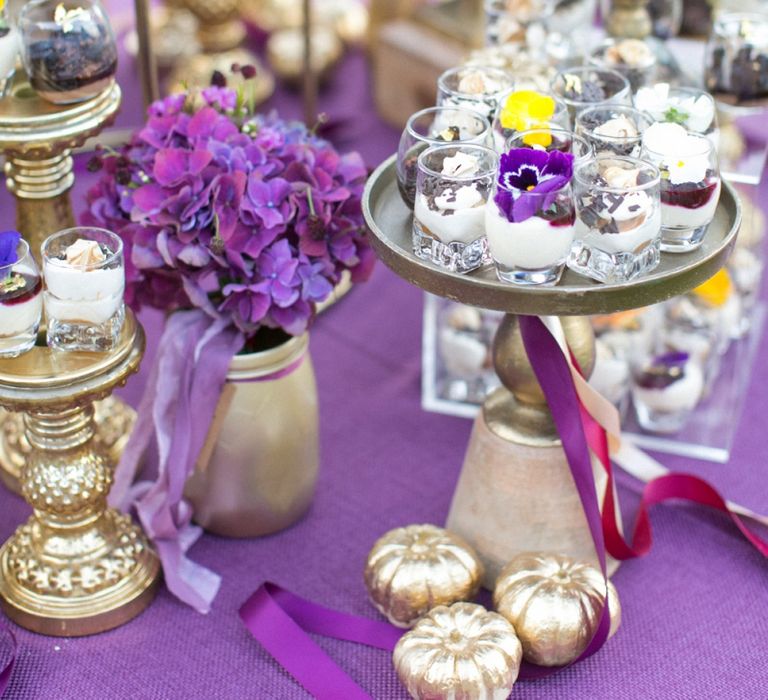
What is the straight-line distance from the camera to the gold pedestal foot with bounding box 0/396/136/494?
4.55ft

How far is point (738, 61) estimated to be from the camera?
1.43 metres

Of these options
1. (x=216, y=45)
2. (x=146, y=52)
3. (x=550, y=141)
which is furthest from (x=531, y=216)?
(x=216, y=45)

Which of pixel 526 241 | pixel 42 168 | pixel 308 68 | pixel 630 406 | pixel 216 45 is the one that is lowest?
pixel 630 406

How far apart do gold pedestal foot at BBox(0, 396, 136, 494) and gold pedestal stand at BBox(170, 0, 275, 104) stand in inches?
40.8

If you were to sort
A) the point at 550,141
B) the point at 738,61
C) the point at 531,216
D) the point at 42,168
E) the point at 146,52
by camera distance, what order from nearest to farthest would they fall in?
the point at 531,216 < the point at 550,141 < the point at 42,168 < the point at 738,61 < the point at 146,52

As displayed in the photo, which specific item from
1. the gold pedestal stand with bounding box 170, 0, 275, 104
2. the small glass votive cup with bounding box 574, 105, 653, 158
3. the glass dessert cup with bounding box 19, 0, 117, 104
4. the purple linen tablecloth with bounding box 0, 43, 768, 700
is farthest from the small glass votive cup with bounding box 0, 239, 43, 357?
the gold pedestal stand with bounding box 170, 0, 275, 104

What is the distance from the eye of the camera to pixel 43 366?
41.9 inches

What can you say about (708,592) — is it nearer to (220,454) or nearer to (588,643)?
(588,643)

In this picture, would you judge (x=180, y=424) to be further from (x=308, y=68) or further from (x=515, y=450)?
(x=308, y=68)

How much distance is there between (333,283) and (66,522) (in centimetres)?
38

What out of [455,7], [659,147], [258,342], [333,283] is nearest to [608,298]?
[659,147]

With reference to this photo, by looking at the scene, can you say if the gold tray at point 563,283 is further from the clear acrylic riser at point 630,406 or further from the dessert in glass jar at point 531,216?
the clear acrylic riser at point 630,406

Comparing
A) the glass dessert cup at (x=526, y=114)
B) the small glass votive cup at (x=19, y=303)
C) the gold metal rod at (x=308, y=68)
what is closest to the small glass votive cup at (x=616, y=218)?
the glass dessert cup at (x=526, y=114)

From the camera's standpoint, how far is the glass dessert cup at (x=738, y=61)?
143 cm
